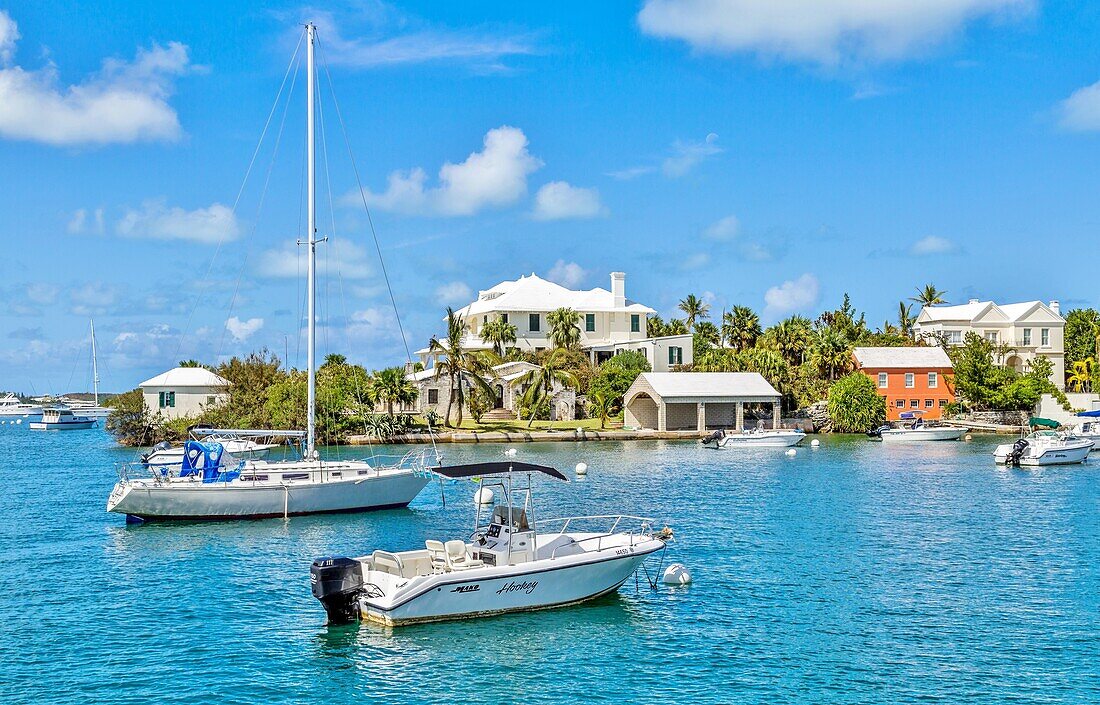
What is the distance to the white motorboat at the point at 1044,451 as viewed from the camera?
203 ft

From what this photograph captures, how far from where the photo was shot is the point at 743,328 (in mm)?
110375

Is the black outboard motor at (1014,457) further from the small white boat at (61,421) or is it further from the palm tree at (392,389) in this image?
the small white boat at (61,421)

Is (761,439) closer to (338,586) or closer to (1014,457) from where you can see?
(1014,457)

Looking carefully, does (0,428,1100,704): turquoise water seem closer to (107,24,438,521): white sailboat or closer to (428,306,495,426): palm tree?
(107,24,438,521): white sailboat

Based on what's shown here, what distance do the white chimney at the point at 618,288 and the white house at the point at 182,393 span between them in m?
45.2

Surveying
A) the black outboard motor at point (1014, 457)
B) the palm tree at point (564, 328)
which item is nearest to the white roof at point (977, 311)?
the palm tree at point (564, 328)

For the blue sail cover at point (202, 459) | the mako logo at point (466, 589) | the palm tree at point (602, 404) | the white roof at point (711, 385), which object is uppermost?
the white roof at point (711, 385)

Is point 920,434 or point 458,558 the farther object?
point 920,434

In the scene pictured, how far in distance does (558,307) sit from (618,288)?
7.41 metres

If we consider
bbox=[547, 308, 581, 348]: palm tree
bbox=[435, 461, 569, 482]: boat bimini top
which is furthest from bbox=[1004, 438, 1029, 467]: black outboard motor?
bbox=[547, 308, 581, 348]: palm tree

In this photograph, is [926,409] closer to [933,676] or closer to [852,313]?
[852,313]

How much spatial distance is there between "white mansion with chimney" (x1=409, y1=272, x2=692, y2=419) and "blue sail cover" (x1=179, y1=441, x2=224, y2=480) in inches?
2115

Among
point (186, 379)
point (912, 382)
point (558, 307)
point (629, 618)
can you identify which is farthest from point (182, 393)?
point (629, 618)

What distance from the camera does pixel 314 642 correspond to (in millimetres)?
22688
